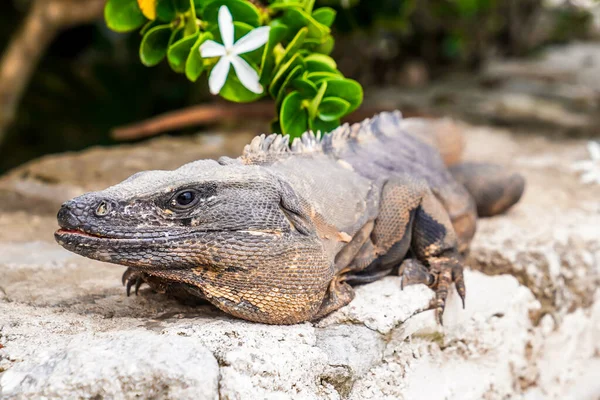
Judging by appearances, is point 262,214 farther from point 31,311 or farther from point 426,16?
point 426,16

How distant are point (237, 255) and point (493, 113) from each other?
5941 mm

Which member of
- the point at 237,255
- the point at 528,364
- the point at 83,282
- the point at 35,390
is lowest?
the point at 528,364

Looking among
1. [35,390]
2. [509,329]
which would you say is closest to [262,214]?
[35,390]

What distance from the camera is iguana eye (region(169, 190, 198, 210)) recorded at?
2.32 metres

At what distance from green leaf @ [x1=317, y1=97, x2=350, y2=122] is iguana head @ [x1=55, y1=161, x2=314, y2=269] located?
80 centimetres

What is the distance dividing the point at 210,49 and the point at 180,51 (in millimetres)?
280

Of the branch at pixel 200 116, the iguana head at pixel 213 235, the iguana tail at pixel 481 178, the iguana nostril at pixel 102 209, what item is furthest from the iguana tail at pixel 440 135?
the branch at pixel 200 116

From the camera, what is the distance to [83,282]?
3.02 metres

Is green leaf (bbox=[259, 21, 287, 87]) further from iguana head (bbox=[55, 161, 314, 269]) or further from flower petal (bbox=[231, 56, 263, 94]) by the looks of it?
iguana head (bbox=[55, 161, 314, 269])

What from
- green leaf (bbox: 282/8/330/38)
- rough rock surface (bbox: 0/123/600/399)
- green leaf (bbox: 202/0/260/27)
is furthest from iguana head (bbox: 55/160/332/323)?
green leaf (bbox: 282/8/330/38)

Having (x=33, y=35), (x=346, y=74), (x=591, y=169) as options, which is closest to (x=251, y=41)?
(x=591, y=169)

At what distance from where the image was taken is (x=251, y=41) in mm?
2855

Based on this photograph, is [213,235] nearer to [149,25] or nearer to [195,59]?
[195,59]

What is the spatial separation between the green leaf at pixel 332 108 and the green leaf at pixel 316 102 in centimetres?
3
